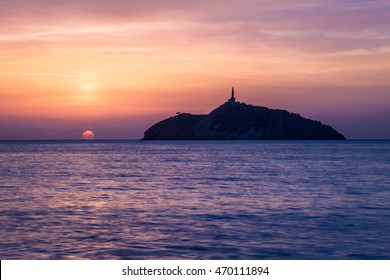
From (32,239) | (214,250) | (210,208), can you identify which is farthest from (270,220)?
(32,239)

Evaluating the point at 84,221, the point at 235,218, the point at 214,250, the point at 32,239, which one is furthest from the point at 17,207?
the point at 214,250

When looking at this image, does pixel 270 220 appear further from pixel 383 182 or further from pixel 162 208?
pixel 383 182

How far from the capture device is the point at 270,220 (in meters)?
22.6

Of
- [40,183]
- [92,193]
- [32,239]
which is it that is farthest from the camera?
[40,183]

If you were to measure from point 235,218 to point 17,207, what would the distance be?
11.7 metres

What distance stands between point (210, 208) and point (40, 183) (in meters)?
20.4

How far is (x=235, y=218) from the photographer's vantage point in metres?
23.2

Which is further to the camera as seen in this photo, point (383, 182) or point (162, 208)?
point (383, 182)

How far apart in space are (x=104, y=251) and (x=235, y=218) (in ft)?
26.5

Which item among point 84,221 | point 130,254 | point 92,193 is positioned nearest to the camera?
point 130,254

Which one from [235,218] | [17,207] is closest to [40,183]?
[17,207]
